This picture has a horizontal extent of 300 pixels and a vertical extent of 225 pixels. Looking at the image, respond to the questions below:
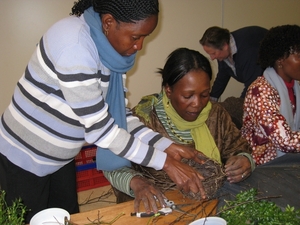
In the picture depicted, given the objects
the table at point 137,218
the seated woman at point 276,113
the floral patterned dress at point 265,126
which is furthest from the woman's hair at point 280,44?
the table at point 137,218

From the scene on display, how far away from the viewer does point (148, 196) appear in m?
1.20

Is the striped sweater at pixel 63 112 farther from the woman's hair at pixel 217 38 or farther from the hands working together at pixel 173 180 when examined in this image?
the woman's hair at pixel 217 38

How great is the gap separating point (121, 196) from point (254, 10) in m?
3.06

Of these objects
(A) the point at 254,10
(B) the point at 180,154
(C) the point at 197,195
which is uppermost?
(A) the point at 254,10

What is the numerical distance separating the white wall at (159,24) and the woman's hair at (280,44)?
1539 millimetres

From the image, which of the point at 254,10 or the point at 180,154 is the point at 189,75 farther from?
the point at 254,10

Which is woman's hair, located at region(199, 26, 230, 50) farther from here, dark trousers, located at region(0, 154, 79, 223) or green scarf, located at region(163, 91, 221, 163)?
dark trousers, located at region(0, 154, 79, 223)

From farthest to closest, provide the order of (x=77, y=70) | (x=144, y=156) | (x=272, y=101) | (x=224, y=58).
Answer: (x=224, y=58), (x=272, y=101), (x=144, y=156), (x=77, y=70)

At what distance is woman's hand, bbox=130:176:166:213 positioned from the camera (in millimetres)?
1171

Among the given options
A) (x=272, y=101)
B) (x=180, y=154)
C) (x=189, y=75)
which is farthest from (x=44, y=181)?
(x=272, y=101)

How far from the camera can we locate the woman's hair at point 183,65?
5.06 ft

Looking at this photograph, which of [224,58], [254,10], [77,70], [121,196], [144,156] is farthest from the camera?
[254,10]

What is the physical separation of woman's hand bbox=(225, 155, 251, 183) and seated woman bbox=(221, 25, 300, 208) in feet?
0.11

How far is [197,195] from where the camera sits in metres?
1.21
